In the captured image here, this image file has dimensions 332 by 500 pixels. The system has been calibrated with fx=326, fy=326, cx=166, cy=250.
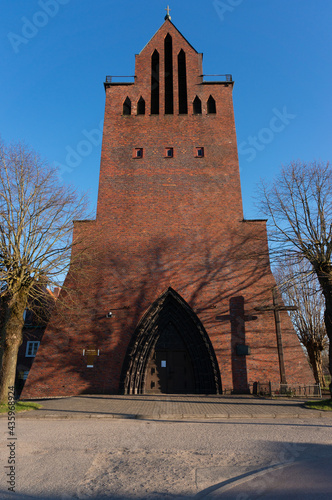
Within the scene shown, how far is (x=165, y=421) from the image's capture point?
9.21 metres

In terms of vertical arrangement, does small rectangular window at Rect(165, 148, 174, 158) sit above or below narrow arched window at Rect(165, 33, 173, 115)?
below

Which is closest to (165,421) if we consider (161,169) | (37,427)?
(37,427)

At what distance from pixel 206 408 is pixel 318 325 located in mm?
A: 16867

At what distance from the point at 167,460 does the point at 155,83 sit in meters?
23.0

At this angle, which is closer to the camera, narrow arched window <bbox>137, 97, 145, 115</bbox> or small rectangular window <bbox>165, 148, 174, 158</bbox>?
small rectangular window <bbox>165, 148, 174, 158</bbox>

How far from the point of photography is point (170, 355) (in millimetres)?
17078

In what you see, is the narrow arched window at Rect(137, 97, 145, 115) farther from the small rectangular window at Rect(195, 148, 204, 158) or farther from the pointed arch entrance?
the pointed arch entrance

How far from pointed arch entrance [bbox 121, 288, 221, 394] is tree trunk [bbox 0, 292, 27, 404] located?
5.21 meters

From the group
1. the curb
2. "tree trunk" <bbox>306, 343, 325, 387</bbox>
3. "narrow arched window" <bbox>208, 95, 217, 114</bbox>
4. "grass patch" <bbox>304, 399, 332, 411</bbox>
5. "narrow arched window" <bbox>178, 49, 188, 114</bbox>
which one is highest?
"narrow arched window" <bbox>178, 49, 188, 114</bbox>

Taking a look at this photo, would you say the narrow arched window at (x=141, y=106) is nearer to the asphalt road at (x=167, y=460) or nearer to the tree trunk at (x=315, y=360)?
the asphalt road at (x=167, y=460)

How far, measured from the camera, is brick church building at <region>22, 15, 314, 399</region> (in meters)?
15.8

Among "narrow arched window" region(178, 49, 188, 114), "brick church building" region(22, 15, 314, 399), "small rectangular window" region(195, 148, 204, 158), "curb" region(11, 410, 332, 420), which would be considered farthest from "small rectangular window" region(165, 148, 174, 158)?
"curb" region(11, 410, 332, 420)

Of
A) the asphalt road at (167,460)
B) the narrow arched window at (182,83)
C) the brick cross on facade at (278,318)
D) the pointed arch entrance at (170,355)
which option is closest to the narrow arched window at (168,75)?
the narrow arched window at (182,83)

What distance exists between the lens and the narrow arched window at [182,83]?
2173cm
